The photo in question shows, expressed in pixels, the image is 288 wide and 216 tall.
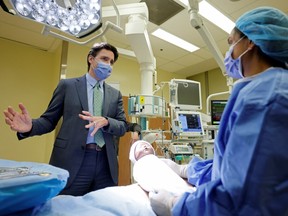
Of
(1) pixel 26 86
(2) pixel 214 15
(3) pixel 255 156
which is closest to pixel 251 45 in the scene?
(3) pixel 255 156

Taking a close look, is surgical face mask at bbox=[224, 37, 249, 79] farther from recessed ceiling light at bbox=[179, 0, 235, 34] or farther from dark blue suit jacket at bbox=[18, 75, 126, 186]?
recessed ceiling light at bbox=[179, 0, 235, 34]

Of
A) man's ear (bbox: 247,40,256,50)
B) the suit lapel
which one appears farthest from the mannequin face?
man's ear (bbox: 247,40,256,50)

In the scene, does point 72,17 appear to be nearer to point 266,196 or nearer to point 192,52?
point 266,196

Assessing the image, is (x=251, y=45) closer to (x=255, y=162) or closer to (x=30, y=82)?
Result: (x=255, y=162)

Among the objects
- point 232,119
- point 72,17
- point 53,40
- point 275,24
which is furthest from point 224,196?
point 53,40

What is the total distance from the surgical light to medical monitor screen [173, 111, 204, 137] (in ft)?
5.14

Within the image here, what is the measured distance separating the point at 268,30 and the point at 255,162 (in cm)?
52

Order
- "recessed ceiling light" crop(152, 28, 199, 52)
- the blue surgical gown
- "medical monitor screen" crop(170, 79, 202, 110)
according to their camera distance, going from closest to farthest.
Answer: the blue surgical gown → "medical monitor screen" crop(170, 79, 202, 110) → "recessed ceiling light" crop(152, 28, 199, 52)

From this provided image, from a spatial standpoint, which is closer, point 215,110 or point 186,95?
point 186,95

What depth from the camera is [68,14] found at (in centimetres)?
130

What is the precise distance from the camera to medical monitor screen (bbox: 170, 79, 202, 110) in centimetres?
270

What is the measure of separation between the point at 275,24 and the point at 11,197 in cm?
107

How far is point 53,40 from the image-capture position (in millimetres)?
3695

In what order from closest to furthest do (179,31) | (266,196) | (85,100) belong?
(266,196)
(85,100)
(179,31)
